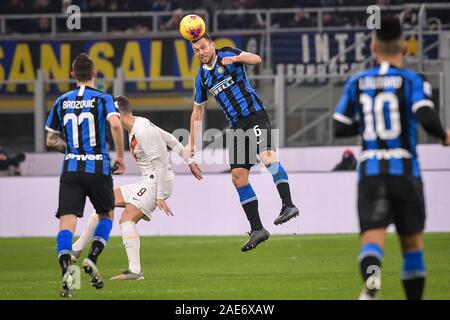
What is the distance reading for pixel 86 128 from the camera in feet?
35.6

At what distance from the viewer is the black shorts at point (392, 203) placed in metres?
7.97

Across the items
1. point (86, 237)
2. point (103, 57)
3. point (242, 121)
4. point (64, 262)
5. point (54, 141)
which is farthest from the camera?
point (103, 57)

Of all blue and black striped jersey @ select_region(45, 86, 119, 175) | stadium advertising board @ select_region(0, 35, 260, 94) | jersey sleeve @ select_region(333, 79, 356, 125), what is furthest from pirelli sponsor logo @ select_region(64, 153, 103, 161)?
stadium advertising board @ select_region(0, 35, 260, 94)

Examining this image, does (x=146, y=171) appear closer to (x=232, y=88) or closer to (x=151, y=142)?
(x=151, y=142)

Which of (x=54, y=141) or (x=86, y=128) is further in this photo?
(x=54, y=141)

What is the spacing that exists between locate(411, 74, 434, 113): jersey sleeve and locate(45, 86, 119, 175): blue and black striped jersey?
3759mm

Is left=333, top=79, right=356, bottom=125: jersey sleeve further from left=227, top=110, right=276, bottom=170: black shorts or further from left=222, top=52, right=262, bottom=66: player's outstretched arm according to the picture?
left=227, top=110, right=276, bottom=170: black shorts

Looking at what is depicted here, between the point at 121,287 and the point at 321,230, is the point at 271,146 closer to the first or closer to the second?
the point at 121,287

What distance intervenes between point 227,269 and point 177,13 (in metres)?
12.3

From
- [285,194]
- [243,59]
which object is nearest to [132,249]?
[285,194]

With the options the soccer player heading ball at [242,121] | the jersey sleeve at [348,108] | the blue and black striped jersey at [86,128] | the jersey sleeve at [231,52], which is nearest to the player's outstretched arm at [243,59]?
the jersey sleeve at [231,52]

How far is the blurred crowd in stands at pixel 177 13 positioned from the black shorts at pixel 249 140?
462 inches

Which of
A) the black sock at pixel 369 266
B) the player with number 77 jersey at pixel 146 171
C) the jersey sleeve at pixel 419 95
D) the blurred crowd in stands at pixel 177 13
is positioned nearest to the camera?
the jersey sleeve at pixel 419 95

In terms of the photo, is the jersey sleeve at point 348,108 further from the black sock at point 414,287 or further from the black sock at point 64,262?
the black sock at point 64,262
